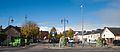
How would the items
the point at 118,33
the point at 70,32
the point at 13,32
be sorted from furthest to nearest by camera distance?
1. the point at 70,32
2. the point at 13,32
3. the point at 118,33

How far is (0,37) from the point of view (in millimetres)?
38562

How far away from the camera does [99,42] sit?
32.5 m

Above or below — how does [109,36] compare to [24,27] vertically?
below

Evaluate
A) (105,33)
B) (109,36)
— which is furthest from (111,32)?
(105,33)

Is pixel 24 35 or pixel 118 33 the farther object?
pixel 24 35

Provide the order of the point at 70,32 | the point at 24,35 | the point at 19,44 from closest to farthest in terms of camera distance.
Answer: the point at 19,44 < the point at 24,35 < the point at 70,32

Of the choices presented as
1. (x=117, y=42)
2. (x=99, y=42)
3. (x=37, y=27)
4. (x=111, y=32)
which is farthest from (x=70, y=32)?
(x=99, y=42)

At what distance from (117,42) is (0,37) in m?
31.0

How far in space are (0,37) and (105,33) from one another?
39.4 metres

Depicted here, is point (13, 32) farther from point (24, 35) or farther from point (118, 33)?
point (118, 33)

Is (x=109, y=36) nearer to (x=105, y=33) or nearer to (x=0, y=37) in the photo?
(x=105, y=33)

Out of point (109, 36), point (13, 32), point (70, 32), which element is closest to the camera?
point (109, 36)

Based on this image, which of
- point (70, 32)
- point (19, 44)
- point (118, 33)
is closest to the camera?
point (19, 44)

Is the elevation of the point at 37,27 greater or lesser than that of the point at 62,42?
greater
